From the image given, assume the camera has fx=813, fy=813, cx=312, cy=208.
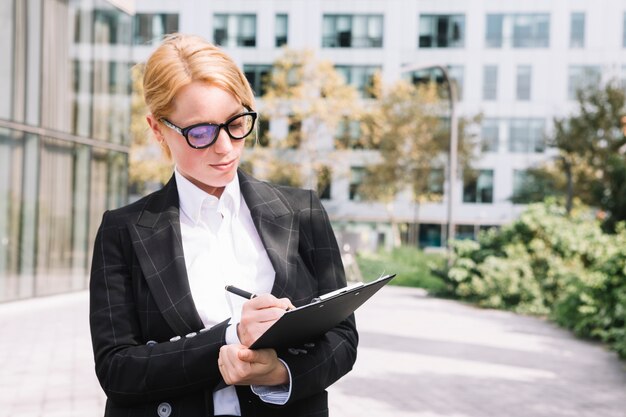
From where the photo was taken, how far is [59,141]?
650 inches

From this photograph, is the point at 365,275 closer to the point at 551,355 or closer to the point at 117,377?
the point at 551,355

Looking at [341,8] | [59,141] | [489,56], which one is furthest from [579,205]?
[59,141]

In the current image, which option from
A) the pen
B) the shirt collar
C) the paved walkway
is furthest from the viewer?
the paved walkway

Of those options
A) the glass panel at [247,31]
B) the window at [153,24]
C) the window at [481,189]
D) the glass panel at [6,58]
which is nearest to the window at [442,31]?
the window at [481,189]

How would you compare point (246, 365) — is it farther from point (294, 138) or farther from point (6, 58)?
point (294, 138)

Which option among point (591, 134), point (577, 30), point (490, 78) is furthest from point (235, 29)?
point (591, 134)

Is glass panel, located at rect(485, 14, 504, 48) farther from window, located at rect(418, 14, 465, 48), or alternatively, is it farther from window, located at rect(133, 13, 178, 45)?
window, located at rect(133, 13, 178, 45)

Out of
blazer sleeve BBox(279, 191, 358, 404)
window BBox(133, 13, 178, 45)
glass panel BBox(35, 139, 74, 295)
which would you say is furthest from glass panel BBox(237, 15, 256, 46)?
blazer sleeve BBox(279, 191, 358, 404)

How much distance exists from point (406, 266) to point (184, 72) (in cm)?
2418

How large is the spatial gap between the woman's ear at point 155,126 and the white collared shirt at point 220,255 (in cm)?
9

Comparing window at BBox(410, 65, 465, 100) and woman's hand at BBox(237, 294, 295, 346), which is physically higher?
window at BBox(410, 65, 465, 100)

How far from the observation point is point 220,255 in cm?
183

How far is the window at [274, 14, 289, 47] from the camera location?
49.0 m

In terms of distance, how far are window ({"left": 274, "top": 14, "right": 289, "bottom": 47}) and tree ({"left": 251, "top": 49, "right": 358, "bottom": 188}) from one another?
8863 millimetres
